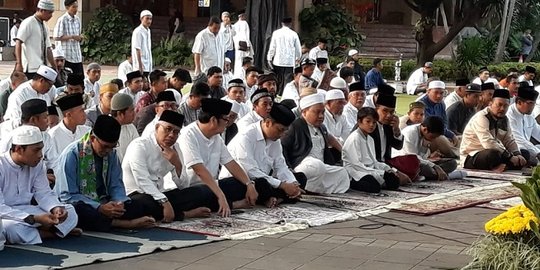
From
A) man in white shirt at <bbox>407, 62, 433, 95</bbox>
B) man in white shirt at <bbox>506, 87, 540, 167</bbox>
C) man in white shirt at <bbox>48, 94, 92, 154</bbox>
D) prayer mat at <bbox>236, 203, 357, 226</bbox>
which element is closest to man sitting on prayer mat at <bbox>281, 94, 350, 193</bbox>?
prayer mat at <bbox>236, 203, 357, 226</bbox>

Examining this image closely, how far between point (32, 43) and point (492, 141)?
5.46 meters

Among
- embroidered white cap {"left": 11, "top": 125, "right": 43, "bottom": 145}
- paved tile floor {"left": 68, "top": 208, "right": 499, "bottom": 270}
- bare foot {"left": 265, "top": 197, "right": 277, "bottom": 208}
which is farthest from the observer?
bare foot {"left": 265, "top": 197, "right": 277, "bottom": 208}

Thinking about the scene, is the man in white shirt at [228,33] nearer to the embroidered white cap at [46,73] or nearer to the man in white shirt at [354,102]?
the man in white shirt at [354,102]

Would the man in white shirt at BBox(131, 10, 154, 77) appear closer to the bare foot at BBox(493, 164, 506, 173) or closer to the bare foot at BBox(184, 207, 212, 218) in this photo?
the bare foot at BBox(493, 164, 506, 173)

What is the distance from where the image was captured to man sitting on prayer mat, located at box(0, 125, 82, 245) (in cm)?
675

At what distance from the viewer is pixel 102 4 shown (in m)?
30.6

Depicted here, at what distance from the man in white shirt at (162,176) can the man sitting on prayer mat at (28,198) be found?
2.52 feet

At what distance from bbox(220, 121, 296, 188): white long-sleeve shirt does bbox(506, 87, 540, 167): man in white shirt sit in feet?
13.3

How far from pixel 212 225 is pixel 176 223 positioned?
285 mm

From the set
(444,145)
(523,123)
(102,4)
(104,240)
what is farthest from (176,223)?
(102,4)

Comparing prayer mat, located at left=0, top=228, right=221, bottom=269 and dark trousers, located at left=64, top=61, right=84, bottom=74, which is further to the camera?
dark trousers, located at left=64, top=61, right=84, bottom=74

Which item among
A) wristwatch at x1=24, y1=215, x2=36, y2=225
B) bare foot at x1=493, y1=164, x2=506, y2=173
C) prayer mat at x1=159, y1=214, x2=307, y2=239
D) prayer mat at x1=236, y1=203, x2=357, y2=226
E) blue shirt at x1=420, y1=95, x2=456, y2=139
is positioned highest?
blue shirt at x1=420, y1=95, x2=456, y2=139

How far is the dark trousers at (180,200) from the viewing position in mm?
7609

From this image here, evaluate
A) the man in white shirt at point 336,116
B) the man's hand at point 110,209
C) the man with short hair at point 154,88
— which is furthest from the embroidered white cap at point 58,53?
the man's hand at point 110,209
